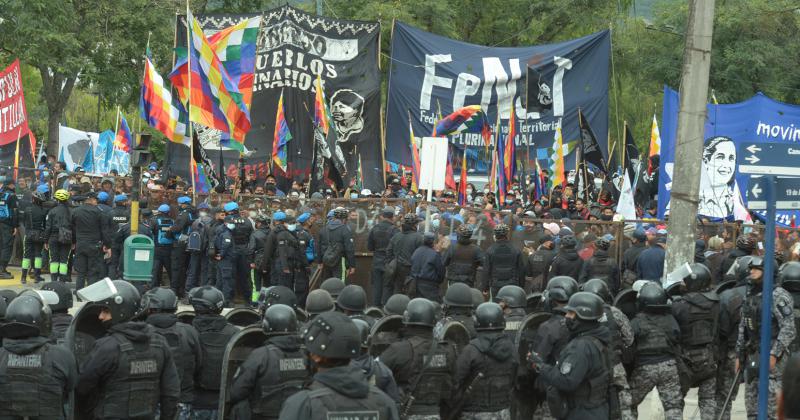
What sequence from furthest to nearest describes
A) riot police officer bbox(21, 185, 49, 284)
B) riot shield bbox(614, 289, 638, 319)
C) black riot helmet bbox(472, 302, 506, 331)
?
riot police officer bbox(21, 185, 49, 284) → riot shield bbox(614, 289, 638, 319) → black riot helmet bbox(472, 302, 506, 331)

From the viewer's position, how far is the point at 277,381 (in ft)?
26.8

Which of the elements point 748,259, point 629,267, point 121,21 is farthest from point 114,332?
point 121,21

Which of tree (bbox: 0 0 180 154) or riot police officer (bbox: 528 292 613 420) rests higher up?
tree (bbox: 0 0 180 154)

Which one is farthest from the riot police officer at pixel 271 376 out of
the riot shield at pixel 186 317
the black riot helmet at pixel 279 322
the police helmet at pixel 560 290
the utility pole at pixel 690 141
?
the utility pole at pixel 690 141

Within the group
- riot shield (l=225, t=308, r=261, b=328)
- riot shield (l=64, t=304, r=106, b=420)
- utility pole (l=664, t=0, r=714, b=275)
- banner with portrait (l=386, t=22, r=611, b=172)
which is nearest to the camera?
riot shield (l=64, t=304, r=106, b=420)

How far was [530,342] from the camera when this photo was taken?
10344 millimetres

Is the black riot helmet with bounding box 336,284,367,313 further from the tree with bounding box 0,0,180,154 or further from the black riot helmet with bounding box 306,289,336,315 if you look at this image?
the tree with bounding box 0,0,180,154

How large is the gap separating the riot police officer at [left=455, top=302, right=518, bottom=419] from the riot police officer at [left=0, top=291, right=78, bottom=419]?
3.06 metres

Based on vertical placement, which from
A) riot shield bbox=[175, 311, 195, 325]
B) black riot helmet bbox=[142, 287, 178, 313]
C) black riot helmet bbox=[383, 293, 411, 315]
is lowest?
riot shield bbox=[175, 311, 195, 325]

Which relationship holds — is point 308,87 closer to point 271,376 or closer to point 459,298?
point 459,298

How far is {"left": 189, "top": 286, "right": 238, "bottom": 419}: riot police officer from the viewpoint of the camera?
365 inches

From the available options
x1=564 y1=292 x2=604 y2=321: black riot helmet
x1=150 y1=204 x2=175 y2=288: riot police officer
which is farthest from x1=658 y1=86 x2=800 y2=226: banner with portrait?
x1=564 y1=292 x2=604 y2=321: black riot helmet

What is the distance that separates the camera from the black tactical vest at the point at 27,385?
24.8 feet

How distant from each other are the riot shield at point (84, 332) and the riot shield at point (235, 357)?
0.96 m
